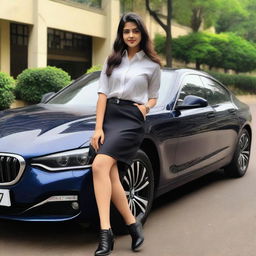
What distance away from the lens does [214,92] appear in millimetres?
6426

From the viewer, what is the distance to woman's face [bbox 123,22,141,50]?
3.89 metres

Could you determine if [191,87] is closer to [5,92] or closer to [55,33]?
[5,92]

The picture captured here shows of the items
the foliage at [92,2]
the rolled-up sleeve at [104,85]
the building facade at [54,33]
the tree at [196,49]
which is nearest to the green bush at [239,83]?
the tree at [196,49]

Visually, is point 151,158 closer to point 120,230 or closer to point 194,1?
point 120,230

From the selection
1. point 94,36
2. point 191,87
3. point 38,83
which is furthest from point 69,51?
point 191,87

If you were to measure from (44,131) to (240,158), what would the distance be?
3.74 m

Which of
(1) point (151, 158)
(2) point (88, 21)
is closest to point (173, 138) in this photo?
(1) point (151, 158)

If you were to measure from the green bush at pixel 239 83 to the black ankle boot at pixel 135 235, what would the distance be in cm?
3094

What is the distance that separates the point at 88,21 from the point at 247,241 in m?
25.1

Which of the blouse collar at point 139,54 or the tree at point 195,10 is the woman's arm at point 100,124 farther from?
the tree at point 195,10

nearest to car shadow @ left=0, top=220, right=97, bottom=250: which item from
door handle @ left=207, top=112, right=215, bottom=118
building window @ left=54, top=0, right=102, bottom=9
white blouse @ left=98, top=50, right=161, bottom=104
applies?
white blouse @ left=98, top=50, right=161, bottom=104

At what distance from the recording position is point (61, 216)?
379cm

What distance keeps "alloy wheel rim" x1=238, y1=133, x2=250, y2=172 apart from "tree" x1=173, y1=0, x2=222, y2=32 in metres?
25.0

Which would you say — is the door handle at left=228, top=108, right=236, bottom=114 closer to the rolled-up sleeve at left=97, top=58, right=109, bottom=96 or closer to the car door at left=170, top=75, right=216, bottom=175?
the car door at left=170, top=75, right=216, bottom=175
